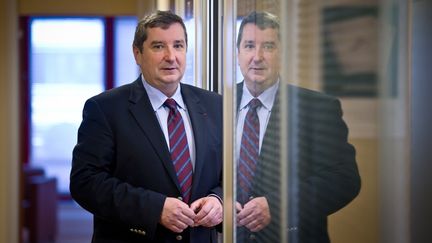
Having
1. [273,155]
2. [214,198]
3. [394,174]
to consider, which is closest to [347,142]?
[394,174]

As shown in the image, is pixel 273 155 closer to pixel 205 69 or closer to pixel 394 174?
pixel 394 174

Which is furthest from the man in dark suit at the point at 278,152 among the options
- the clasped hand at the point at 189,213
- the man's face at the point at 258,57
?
the clasped hand at the point at 189,213

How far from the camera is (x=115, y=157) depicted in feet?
5.28

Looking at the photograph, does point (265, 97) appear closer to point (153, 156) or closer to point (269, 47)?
point (269, 47)

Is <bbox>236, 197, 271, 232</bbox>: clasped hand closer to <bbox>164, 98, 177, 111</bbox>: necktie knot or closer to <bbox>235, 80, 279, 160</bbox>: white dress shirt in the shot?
<bbox>235, 80, 279, 160</bbox>: white dress shirt

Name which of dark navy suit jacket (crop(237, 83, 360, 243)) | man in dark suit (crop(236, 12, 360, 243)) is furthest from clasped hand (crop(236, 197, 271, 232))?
dark navy suit jacket (crop(237, 83, 360, 243))

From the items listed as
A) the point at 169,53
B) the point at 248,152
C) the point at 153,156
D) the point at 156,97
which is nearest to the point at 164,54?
the point at 169,53

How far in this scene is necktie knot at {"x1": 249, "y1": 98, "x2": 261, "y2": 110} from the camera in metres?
0.87

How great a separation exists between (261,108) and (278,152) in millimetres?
156

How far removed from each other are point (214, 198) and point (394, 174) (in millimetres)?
1159

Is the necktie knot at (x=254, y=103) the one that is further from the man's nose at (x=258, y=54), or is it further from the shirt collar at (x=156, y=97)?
the shirt collar at (x=156, y=97)

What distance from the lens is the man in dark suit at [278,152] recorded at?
1.70 ft

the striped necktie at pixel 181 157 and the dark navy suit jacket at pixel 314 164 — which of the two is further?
the striped necktie at pixel 181 157

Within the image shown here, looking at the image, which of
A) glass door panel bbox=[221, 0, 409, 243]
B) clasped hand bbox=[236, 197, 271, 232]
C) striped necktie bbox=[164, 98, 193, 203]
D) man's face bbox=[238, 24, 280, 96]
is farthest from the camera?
striped necktie bbox=[164, 98, 193, 203]
